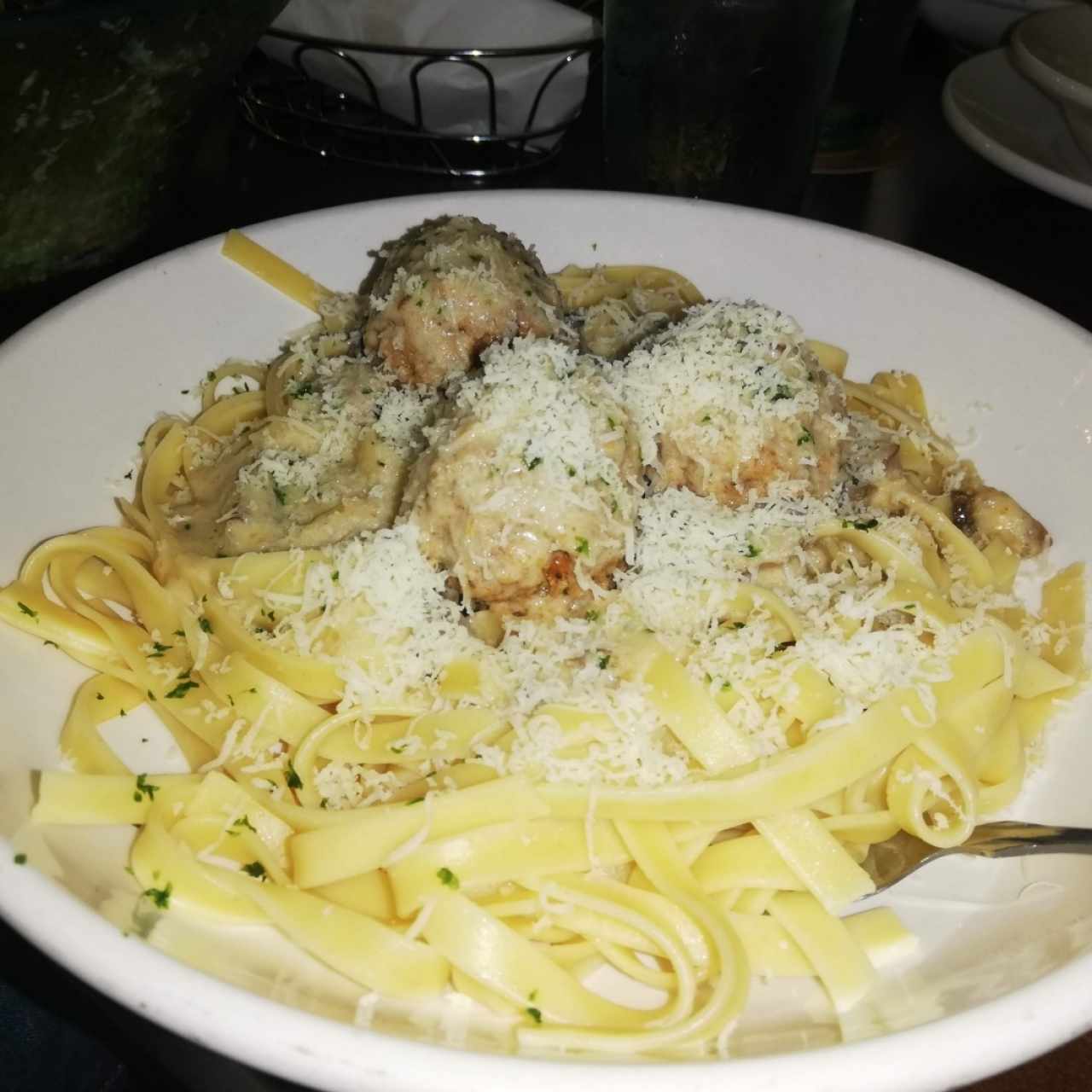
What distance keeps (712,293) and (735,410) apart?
1.62m

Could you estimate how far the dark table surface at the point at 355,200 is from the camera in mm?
3273

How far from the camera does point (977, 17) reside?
8.14 m

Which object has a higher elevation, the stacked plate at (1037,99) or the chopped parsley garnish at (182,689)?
the stacked plate at (1037,99)

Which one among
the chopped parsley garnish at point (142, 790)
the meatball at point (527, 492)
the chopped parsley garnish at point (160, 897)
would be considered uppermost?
the meatball at point (527, 492)

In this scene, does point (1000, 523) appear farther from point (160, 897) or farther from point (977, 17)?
point (977, 17)

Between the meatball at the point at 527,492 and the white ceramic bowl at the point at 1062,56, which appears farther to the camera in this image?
the white ceramic bowl at the point at 1062,56

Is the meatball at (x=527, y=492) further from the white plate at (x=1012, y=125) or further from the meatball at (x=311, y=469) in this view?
the white plate at (x=1012, y=125)

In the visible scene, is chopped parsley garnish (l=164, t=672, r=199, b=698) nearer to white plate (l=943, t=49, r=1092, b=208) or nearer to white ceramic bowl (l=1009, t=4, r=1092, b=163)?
white plate (l=943, t=49, r=1092, b=208)

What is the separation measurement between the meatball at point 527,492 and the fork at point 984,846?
1.08 m

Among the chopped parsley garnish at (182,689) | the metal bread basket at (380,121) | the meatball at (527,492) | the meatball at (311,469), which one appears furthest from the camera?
the metal bread basket at (380,121)

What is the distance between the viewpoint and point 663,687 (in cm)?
312

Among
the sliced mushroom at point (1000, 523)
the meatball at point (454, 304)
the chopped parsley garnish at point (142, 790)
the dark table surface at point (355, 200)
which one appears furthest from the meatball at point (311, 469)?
the sliced mushroom at point (1000, 523)

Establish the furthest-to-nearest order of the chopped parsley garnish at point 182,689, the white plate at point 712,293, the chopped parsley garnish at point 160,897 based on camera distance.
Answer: the chopped parsley garnish at point 182,689 < the chopped parsley garnish at point 160,897 < the white plate at point 712,293

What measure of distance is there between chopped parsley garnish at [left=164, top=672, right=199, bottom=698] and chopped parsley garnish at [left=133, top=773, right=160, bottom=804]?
1.22ft
